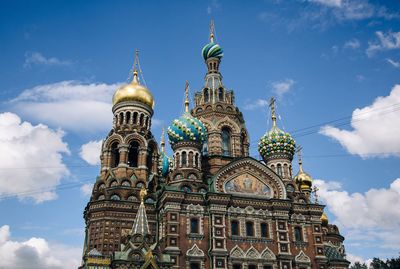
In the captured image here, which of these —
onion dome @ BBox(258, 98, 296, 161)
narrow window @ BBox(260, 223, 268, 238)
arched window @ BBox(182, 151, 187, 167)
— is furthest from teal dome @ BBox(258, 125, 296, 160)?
arched window @ BBox(182, 151, 187, 167)

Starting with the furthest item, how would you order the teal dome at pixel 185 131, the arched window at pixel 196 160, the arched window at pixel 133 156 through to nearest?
the arched window at pixel 133 156
the teal dome at pixel 185 131
the arched window at pixel 196 160

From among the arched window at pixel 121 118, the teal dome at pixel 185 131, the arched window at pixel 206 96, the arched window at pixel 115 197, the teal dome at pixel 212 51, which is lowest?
the arched window at pixel 115 197

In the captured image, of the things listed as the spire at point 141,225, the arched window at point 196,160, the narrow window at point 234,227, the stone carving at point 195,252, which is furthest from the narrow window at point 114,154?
the narrow window at point 234,227

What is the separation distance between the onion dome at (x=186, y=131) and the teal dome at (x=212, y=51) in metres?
7.86

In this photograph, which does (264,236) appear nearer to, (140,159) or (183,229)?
(183,229)

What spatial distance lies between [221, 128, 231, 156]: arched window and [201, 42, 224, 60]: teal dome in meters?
6.37

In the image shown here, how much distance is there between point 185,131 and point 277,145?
6646 millimetres

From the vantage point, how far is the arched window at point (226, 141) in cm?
2819

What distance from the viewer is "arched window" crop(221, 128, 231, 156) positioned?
92.5 feet

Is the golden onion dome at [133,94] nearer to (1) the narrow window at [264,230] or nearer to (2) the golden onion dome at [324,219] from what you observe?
(1) the narrow window at [264,230]

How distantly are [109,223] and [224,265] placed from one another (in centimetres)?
651

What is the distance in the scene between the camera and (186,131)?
2533 cm

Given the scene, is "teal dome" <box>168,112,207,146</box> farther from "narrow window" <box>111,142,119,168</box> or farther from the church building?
"narrow window" <box>111,142,119,168</box>

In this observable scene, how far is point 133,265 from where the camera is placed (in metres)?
19.9
